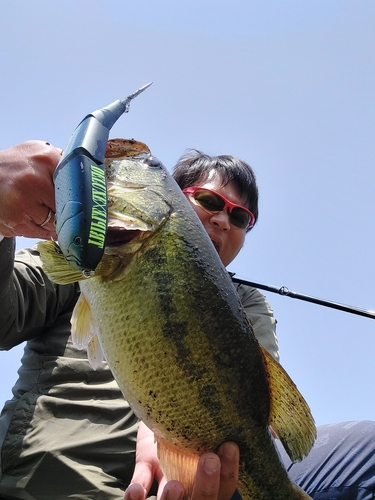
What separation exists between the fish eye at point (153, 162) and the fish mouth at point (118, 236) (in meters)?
0.45

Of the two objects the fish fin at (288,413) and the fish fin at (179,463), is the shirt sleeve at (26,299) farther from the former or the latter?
the fish fin at (288,413)

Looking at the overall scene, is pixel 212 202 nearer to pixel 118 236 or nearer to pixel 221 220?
pixel 221 220

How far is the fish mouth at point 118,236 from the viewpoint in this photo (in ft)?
6.25

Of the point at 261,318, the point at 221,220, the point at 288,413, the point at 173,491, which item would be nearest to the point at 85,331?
the point at 173,491

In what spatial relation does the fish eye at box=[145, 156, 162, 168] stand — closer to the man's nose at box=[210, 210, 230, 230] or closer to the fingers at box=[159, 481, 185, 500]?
the fingers at box=[159, 481, 185, 500]

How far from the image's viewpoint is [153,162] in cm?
226

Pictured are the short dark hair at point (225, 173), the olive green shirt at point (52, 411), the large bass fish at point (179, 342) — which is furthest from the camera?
the short dark hair at point (225, 173)

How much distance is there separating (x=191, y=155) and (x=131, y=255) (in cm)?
321

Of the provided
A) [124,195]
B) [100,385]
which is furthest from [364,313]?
[124,195]

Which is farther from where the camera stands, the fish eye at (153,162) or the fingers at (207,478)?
the fish eye at (153,162)

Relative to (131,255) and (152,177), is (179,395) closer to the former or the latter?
(131,255)

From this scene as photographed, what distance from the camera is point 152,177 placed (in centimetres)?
219

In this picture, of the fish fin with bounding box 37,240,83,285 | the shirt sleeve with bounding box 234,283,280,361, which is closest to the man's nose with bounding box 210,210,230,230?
the shirt sleeve with bounding box 234,283,280,361

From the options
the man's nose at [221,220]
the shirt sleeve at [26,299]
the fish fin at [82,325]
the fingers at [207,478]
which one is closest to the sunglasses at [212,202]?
the man's nose at [221,220]
